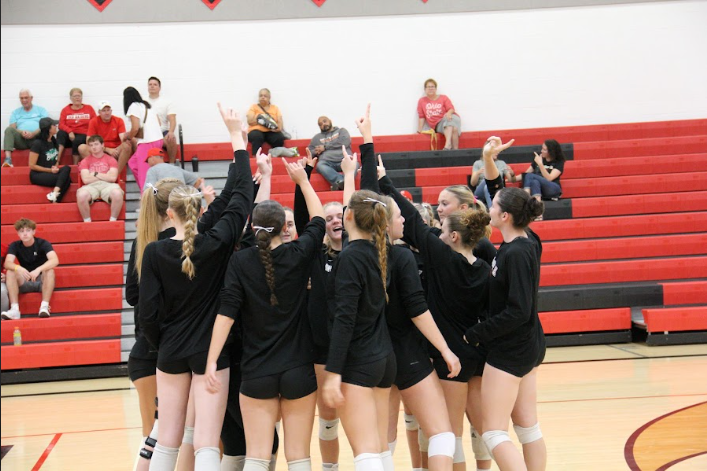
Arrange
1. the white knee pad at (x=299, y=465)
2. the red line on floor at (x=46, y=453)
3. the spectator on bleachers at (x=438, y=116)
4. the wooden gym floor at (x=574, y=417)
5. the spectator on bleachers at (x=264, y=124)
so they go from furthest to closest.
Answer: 1. the spectator on bleachers at (x=438, y=116)
2. the spectator on bleachers at (x=264, y=124)
3. the red line on floor at (x=46, y=453)
4. the wooden gym floor at (x=574, y=417)
5. the white knee pad at (x=299, y=465)

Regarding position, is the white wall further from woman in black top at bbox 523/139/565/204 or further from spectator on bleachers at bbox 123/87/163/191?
woman in black top at bbox 523/139/565/204

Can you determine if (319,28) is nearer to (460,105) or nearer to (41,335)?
(460,105)

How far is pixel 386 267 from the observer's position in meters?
3.34

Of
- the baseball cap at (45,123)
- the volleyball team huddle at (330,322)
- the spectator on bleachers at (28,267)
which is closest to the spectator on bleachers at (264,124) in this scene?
the baseball cap at (45,123)

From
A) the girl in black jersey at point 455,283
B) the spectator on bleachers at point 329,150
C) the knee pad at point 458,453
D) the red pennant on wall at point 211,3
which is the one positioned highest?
the red pennant on wall at point 211,3

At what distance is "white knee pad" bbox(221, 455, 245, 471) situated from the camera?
3756mm

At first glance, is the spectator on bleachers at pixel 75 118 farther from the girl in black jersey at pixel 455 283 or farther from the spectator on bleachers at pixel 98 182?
the girl in black jersey at pixel 455 283

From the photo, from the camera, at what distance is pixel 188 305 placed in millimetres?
3387

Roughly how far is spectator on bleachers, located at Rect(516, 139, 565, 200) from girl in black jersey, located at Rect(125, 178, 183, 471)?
7551mm

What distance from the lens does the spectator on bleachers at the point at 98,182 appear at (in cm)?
1042

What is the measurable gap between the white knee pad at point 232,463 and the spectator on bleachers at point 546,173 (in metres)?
7.50

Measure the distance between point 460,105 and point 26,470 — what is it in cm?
1011

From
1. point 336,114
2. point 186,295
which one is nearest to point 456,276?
point 186,295

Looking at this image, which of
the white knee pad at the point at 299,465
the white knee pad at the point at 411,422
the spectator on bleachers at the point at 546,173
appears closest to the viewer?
the white knee pad at the point at 299,465
